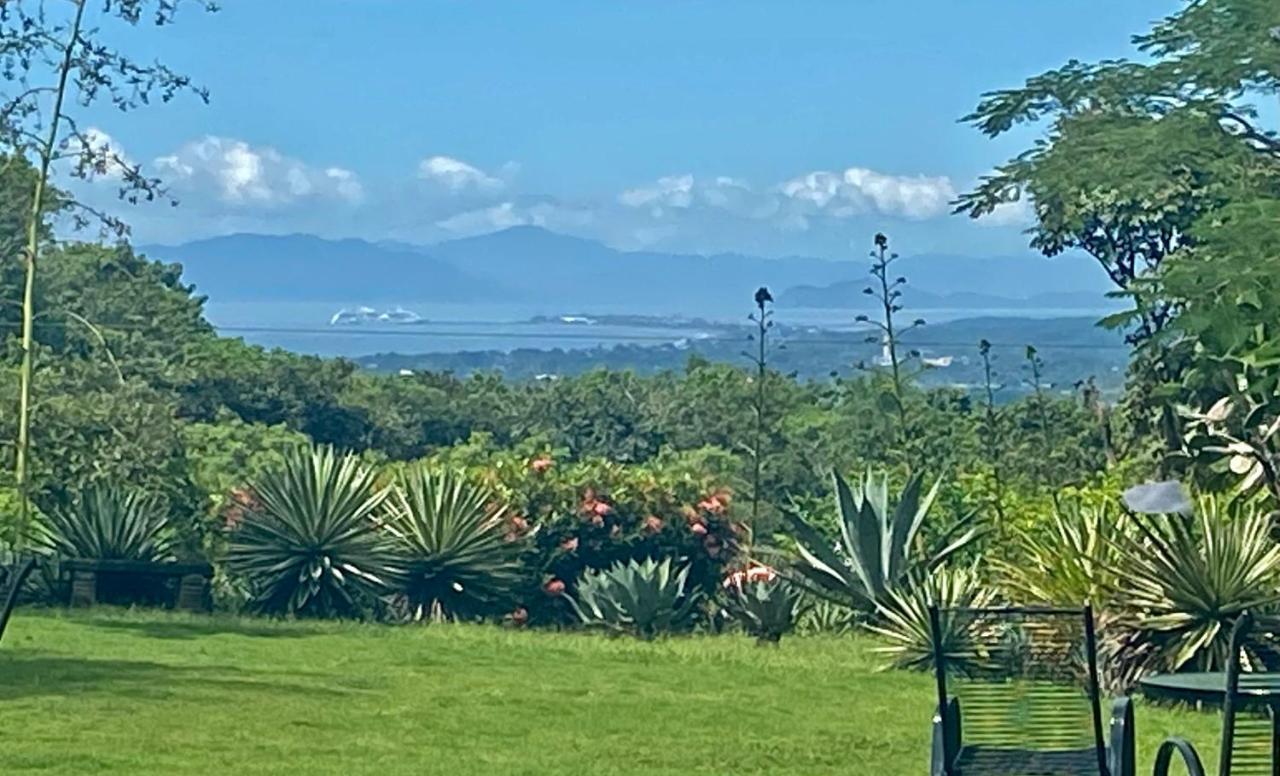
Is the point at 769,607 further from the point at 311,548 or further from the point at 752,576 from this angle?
the point at 311,548

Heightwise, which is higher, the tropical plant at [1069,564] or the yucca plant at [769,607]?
the tropical plant at [1069,564]

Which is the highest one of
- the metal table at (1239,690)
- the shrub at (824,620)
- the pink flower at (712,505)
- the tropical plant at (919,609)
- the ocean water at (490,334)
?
the ocean water at (490,334)

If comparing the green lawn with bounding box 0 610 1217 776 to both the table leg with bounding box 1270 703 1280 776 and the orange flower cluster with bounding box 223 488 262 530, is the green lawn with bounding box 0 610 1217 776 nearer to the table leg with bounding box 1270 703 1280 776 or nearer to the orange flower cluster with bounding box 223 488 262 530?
the orange flower cluster with bounding box 223 488 262 530

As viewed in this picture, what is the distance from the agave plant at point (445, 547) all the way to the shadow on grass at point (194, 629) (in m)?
2.24

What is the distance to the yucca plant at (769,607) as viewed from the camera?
18.5 meters

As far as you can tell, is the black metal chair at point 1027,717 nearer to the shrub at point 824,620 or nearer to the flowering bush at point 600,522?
the shrub at point 824,620

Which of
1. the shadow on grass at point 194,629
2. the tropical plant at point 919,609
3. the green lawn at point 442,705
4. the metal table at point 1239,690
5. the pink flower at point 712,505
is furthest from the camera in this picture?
the pink flower at point 712,505

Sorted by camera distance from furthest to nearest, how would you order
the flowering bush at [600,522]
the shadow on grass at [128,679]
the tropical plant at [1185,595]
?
the flowering bush at [600,522], the tropical plant at [1185,595], the shadow on grass at [128,679]

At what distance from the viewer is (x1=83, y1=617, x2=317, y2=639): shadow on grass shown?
17.3 meters

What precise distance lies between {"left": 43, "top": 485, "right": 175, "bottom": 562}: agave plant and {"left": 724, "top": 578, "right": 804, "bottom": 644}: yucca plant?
236 inches

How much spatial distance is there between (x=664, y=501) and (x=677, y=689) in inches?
380

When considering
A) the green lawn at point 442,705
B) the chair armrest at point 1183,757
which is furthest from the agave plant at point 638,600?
the chair armrest at point 1183,757

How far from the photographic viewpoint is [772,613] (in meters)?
18.6

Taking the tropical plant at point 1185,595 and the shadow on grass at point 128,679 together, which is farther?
the tropical plant at point 1185,595
